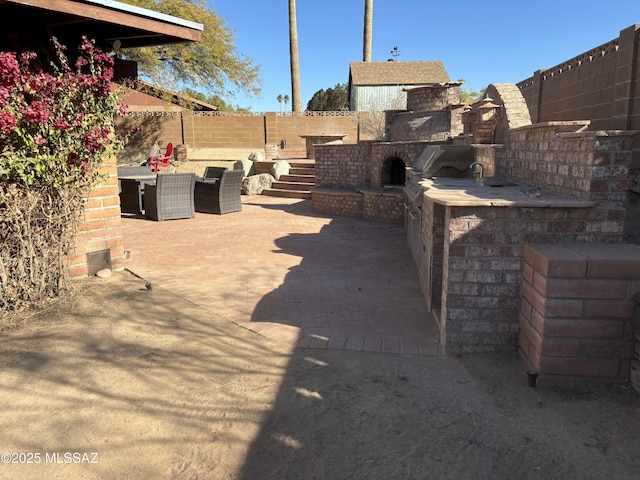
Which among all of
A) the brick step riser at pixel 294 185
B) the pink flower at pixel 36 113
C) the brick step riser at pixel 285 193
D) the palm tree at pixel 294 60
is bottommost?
the brick step riser at pixel 285 193

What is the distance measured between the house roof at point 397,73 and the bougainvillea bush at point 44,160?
3059 cm

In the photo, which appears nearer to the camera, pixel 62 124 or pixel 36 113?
pixel 36 113

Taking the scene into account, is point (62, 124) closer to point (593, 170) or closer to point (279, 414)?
point (279, 414)

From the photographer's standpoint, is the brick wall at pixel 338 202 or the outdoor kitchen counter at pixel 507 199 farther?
the brick wall at pixel 338 202

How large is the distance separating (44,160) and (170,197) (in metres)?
5.90

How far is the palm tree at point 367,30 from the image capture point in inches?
1134

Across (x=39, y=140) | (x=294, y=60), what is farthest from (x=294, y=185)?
(x=294, y=60)

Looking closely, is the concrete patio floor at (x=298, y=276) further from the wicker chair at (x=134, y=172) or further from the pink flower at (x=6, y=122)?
the pink flower at (x=6, y=122)

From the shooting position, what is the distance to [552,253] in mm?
2820

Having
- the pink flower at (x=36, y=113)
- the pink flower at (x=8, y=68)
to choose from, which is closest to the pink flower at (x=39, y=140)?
the pink flower at (x=36, y=113)

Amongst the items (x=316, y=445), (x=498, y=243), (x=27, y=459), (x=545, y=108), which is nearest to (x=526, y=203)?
(x=498, y=243)

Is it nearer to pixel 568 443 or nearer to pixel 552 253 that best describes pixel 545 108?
pixel 552 253

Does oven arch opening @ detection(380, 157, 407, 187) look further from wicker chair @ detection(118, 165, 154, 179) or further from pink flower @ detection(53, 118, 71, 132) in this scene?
pink flower @ detection(53, 118, 71, 132)

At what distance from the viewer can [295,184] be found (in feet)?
49.0
